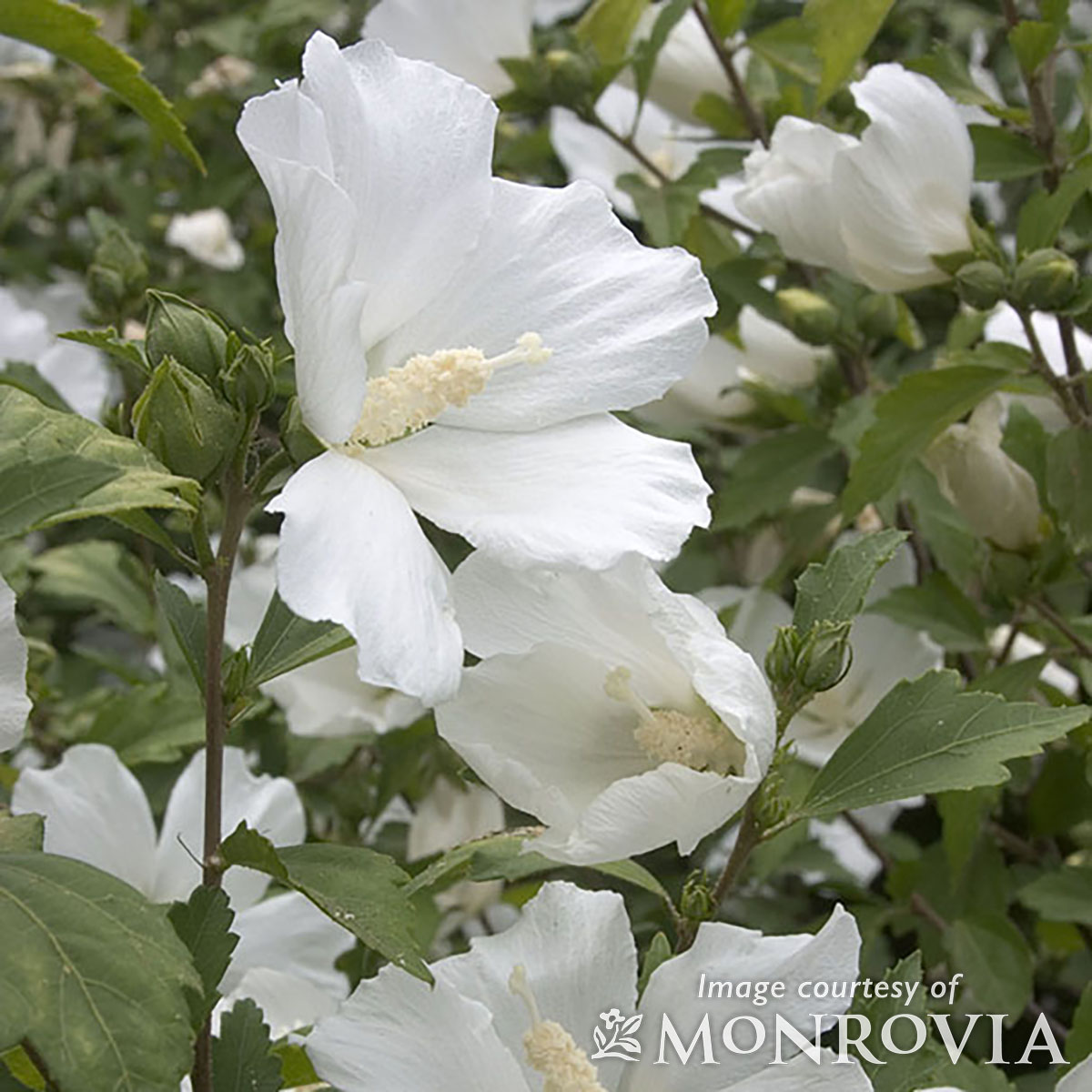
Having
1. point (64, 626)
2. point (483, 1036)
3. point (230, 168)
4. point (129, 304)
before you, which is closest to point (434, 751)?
point (129, 304)

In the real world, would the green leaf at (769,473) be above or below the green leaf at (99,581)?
above

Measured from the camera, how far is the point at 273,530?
1.87 m

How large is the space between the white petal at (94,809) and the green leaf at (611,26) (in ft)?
2.27

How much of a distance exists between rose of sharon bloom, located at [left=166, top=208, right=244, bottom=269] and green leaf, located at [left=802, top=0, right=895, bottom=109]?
915 mm

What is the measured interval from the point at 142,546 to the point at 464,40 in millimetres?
576

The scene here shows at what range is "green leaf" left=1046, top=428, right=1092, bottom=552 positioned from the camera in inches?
40.3

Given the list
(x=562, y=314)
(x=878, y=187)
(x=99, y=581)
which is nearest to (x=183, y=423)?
(x=562, y=314)

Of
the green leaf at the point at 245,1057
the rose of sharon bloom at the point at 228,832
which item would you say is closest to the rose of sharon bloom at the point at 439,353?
the green leaf at the point at 245,1057

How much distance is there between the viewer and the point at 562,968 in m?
0.64

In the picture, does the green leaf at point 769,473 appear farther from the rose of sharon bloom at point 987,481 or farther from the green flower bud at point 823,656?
the green flower bud at point 823,656

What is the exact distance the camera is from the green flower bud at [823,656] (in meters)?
0.70

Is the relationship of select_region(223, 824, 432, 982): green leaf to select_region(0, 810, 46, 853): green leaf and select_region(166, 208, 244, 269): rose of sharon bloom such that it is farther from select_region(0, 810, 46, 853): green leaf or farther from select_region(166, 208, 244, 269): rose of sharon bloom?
select_region(166, 208, 244, 269): rose of sharon bloom

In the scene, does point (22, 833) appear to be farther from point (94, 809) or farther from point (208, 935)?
point (94, 809)

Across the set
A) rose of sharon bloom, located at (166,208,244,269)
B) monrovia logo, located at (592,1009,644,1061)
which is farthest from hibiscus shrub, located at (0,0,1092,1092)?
rose of sharon bloom, located at (166,208,244,269)
